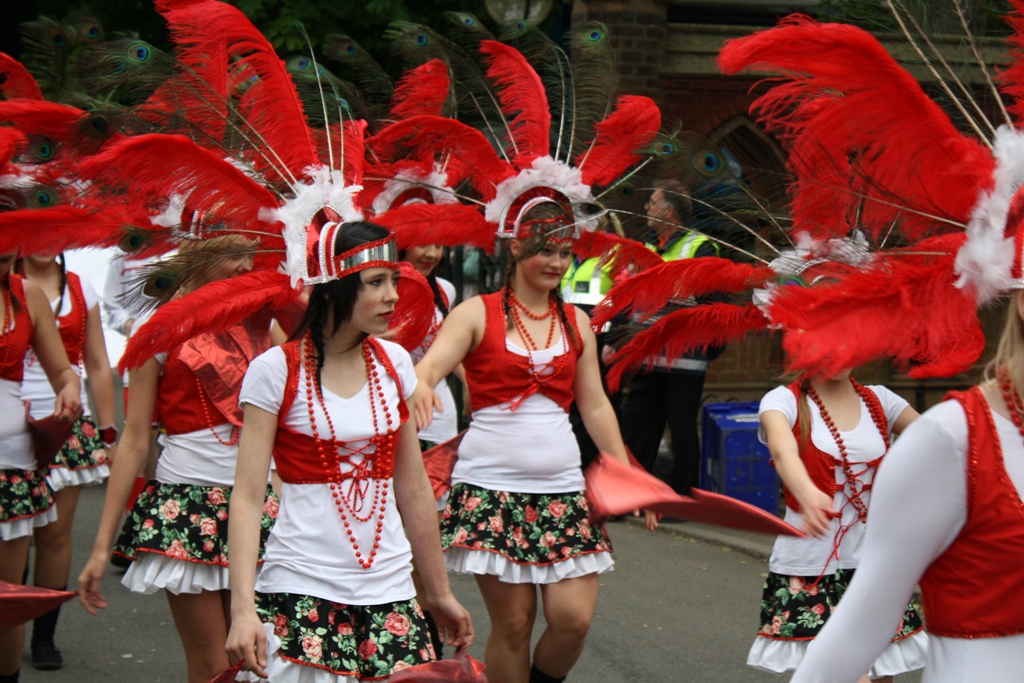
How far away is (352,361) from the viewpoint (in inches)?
143

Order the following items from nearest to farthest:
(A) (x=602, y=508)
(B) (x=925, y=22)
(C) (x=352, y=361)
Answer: (B) (x=925, y=22)
(A) (x=602, y=508)
(C) (x=352, y=361)

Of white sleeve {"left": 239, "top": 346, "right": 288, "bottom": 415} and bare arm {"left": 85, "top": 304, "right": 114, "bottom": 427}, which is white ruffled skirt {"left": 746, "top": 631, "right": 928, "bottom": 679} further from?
bare arm {"left": 85, "top": 304, "right": 114, "bottom": 427}

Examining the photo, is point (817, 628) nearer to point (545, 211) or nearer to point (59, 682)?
point (545, 211)

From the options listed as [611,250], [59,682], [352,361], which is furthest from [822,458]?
[59,682]

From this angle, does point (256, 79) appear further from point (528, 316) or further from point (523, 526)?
point (523, 526)

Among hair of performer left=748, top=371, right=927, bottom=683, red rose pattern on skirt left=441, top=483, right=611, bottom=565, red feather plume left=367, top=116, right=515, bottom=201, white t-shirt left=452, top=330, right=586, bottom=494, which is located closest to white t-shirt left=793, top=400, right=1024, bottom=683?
hair of performer left=748, top=371, right=927, bottom=683

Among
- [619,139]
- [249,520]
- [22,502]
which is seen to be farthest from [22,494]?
[619,139]

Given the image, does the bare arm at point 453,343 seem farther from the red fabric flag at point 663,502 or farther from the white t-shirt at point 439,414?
the red fabric flag at point 663,502

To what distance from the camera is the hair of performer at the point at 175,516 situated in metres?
3.97

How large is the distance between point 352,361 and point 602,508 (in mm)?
1067

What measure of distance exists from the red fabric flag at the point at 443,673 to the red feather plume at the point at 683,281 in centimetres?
114

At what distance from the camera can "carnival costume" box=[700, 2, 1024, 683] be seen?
2.03 meters

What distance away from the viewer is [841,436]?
414 centimetres

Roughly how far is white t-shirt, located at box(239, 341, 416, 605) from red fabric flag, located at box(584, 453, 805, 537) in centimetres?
61
